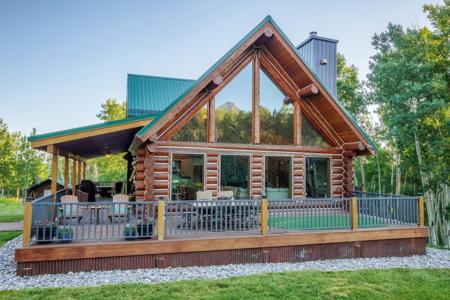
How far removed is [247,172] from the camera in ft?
35.2

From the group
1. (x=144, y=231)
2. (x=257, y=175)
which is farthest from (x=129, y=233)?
(x=257, y=175)

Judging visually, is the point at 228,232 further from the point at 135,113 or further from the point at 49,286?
the point at 135,113

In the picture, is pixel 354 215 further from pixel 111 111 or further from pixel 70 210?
pixel 111 111

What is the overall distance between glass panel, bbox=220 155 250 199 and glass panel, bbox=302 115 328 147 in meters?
2.50

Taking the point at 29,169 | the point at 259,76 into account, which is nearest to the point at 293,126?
the point at 259,76

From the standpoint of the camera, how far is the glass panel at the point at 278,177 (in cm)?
1102

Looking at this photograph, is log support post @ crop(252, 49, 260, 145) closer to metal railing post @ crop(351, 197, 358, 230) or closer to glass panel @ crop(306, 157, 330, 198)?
glass panel @ crop(306, 157, 330, 198)

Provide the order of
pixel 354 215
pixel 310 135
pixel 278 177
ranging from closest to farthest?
pixel 354 215
pixel 278 177
pixel 310 135

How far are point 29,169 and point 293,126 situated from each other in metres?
39.5

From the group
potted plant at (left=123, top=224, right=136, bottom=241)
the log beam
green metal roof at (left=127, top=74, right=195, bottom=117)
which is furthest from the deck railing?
green metal roof at (left=127, top=74, right=195, bottom=117)

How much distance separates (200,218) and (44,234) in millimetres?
3801

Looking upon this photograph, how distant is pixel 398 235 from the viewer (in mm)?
8617

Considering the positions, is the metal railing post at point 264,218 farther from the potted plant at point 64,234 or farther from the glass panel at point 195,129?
the potted plant at point 64,234

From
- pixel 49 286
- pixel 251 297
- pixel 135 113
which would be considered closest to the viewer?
pixel 251 297
